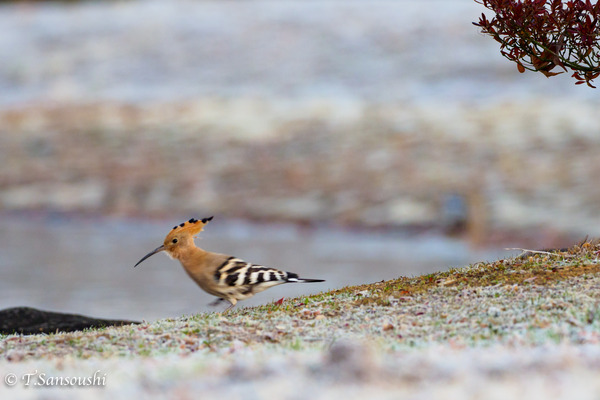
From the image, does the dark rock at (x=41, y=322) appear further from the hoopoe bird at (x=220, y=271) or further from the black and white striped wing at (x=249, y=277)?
the black and white striped wing at (x=249, y=277)

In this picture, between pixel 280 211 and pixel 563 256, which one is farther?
pixel 280 211

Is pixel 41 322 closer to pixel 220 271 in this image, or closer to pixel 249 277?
pixel 220 271

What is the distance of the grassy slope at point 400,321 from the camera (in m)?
6.38

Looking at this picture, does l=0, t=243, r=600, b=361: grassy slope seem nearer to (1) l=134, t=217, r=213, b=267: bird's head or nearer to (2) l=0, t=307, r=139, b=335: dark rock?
(1) l=134, t=217, r=213, b=267: bird's head

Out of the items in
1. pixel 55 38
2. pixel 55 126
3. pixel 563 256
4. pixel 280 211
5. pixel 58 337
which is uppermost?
pixel 55 38

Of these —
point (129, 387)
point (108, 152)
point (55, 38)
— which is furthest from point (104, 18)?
point (129, 387)

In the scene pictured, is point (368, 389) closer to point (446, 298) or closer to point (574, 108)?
point (446, 298)

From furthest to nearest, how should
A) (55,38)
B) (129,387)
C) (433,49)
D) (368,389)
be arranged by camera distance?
(55,38) < (433,49) < (129,387) < (368,389)

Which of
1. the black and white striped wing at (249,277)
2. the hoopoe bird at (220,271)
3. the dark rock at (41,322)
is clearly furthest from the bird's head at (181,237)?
the dark rock at (41,322)

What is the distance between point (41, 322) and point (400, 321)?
5.02 metres

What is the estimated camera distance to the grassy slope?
638 centimetres

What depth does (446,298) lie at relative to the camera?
7609 mm

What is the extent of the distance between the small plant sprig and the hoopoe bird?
3.17m

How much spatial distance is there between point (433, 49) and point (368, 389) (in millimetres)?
24486
